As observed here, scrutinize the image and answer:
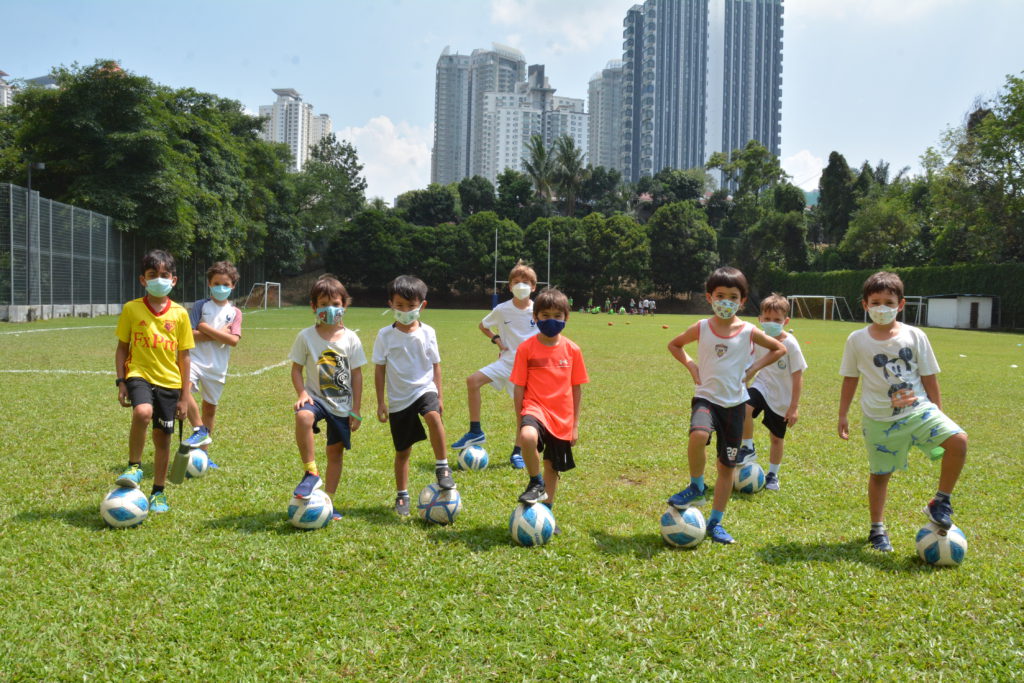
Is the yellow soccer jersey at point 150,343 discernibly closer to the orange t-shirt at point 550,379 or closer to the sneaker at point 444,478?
the sneaker at point 444,478

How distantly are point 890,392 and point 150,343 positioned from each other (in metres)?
5.27

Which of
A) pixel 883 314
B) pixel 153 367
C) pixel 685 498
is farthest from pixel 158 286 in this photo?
pixel 883 314

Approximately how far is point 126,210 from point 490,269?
117ft

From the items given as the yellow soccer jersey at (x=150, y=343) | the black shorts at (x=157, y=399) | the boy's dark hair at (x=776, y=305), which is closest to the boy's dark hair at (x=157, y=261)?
the yellow soccer jersey at (x=150, y=343)

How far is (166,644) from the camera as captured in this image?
10.8ft

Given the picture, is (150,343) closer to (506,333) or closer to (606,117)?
(506,333)

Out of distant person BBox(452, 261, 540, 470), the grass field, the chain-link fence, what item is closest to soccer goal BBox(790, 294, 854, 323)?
the chain-link fence

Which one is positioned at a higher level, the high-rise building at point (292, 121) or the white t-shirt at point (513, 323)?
the high-rise building at point (292, 121)

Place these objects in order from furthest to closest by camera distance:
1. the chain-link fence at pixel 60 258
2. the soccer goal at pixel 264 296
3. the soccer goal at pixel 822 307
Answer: the soccer goal at pixel 264 296 → the soccer goal at pixel 822 307 → the chain-link fence at pixel 60 258

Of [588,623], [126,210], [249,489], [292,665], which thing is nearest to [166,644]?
[292,665]

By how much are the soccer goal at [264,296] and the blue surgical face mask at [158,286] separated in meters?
55.6

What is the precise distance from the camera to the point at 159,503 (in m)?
5.28

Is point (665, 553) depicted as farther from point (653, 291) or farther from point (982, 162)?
point (653, 291)

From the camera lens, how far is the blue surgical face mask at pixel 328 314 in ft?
17.1
